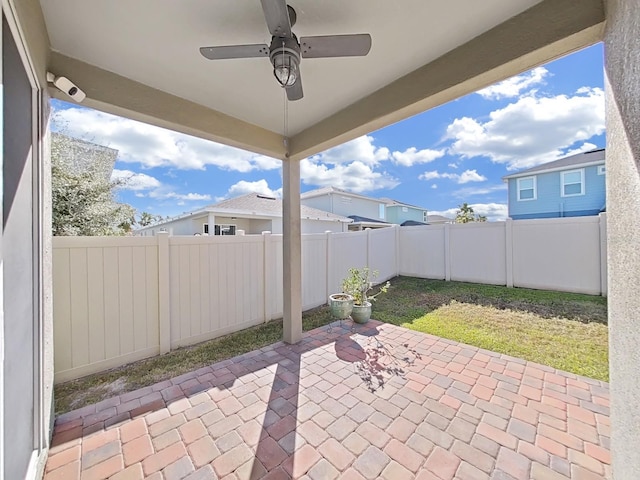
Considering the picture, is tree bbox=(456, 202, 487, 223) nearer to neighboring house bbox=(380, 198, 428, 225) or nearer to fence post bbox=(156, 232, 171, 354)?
neighboring house bbox=(380, 198, 428, 225)

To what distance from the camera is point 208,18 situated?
1825 millimetres

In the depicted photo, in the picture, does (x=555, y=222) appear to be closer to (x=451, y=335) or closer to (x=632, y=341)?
(x=451, y=335)

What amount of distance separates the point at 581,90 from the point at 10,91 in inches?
291

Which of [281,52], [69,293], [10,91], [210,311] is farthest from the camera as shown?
[210,311]

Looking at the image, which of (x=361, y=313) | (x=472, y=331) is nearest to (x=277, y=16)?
(x=361, y=313)

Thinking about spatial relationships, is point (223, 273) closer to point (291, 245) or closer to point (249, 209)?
point (291, 245)

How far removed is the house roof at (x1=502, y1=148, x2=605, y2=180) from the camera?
36.9 feet

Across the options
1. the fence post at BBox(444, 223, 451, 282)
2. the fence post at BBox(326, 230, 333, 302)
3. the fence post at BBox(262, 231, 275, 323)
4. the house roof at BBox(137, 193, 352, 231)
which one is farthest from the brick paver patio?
the house roof at BBox(137, 193, 352, 231)

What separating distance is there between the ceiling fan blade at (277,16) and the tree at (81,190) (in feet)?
17.0

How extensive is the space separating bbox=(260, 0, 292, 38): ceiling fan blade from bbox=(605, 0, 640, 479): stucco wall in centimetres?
164

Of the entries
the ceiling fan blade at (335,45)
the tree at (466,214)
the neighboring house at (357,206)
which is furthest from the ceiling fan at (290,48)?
the tree at (466,214)

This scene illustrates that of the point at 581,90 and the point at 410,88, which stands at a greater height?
the point at 581,90

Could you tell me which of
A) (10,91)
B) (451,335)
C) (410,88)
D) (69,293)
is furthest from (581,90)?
(69,293)

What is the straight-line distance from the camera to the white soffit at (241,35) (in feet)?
5.74
